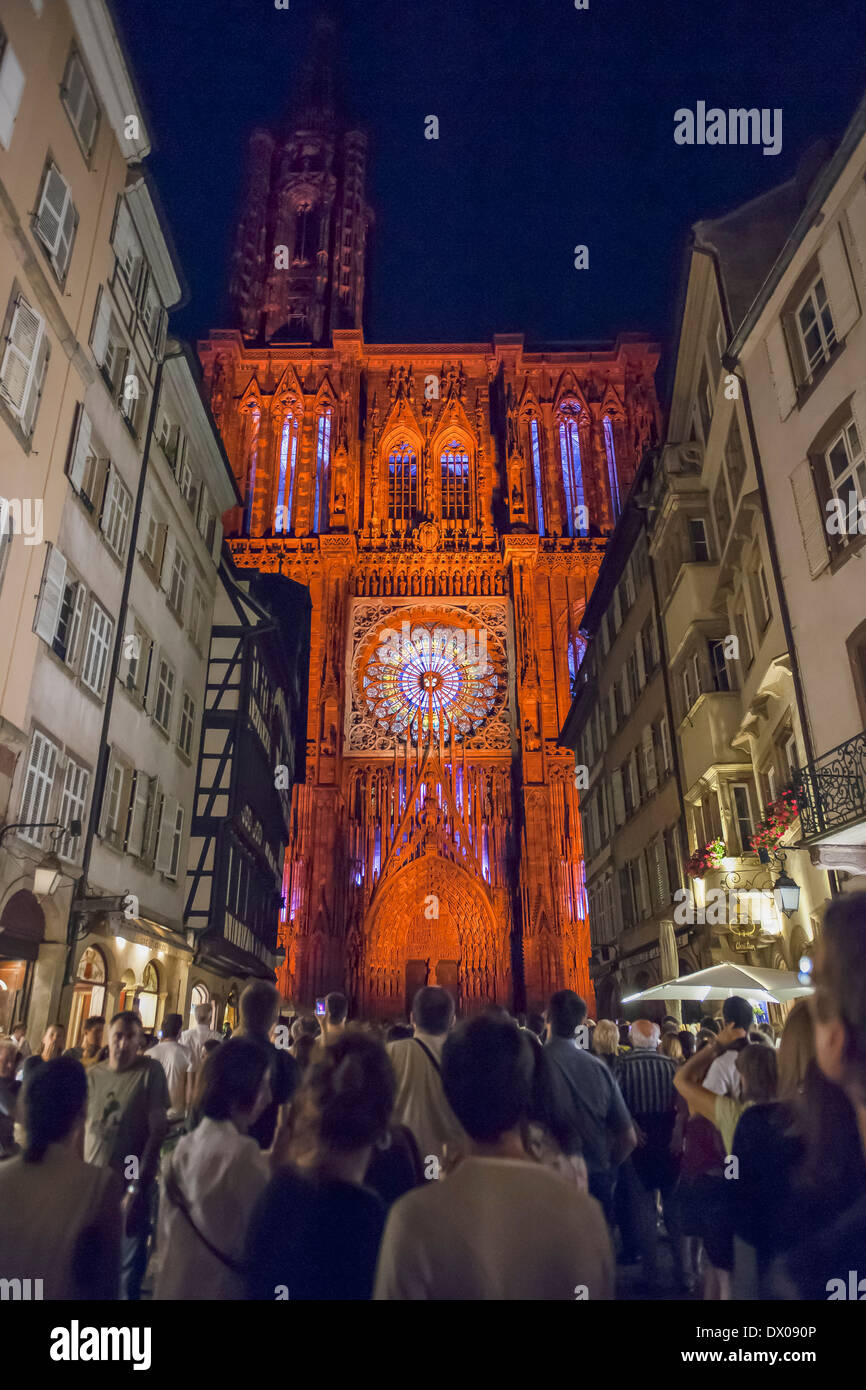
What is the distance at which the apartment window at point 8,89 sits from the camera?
392 inches

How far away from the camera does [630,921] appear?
24.0 metres

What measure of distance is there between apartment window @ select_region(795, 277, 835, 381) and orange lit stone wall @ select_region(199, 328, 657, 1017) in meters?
25.3

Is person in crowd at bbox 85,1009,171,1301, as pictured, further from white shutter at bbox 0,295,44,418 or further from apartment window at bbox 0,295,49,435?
white shutter at bbox 0,295,44,418

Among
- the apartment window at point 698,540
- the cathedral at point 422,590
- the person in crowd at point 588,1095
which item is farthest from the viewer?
the cathedral at point 422,590

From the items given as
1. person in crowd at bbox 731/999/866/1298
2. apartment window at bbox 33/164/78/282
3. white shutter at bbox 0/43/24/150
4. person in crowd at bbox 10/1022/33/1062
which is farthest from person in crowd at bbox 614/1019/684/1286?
apartment window at bbox 33/164/78/282

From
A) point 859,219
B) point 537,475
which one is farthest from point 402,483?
point 859,219

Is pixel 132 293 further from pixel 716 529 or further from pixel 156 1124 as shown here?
pixel 156 1124

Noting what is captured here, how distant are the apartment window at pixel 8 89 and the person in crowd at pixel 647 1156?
12194 millimetres

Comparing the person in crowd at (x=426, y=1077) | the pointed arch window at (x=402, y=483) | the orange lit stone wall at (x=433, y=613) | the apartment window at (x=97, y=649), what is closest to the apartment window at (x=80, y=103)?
the apartment window at (x=97, y=649)

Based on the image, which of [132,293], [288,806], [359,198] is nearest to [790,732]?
[132,293]

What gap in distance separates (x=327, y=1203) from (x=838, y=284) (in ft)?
40.8

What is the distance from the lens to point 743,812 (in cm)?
1589

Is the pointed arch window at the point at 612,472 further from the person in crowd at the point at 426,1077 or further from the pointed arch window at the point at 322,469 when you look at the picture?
the person in crowd at the point at 426,1077

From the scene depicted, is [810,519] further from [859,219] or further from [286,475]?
[286,475]
